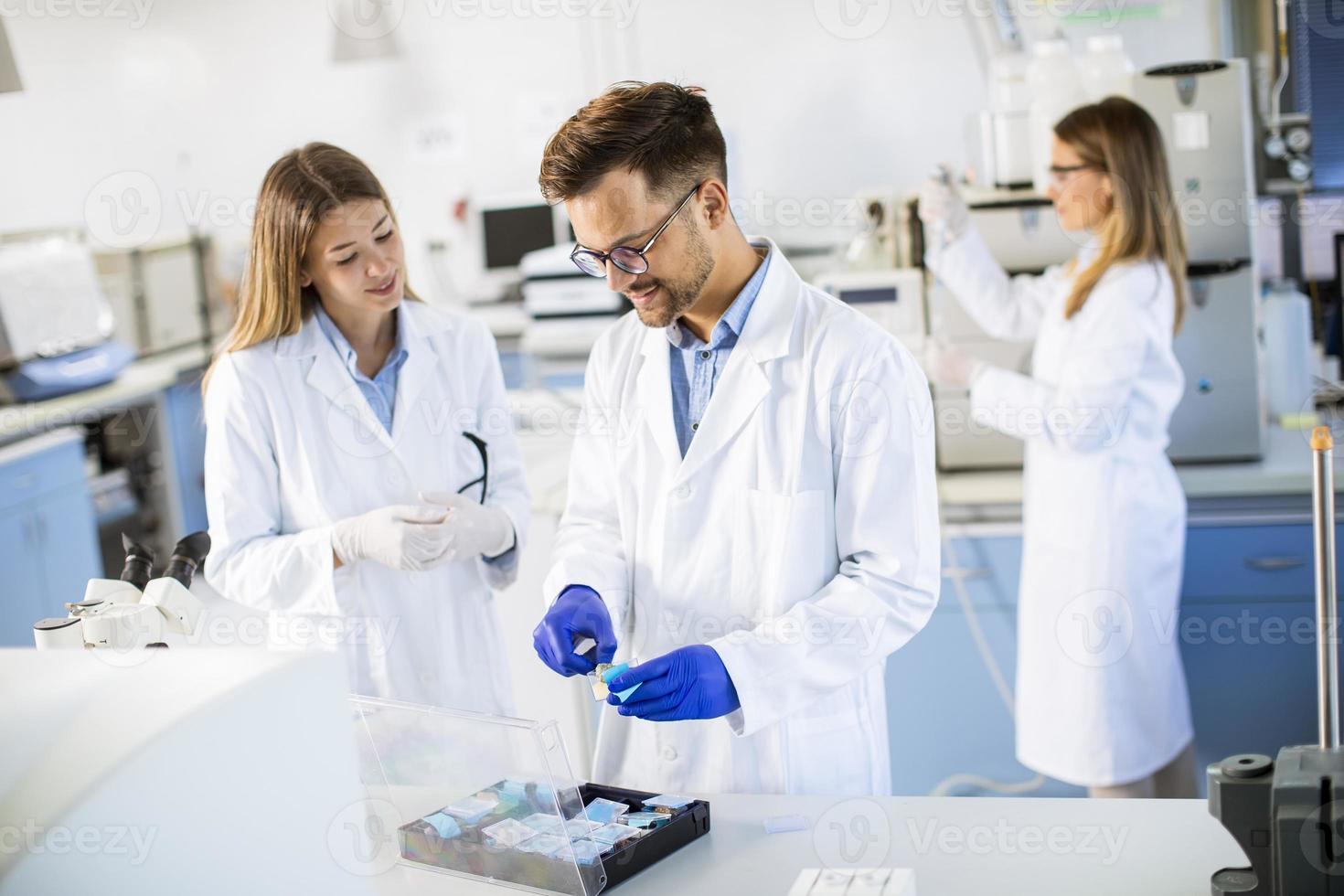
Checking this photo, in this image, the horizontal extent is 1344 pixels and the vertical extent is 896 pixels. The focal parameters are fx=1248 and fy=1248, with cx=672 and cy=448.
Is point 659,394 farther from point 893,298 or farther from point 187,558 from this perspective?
point 893,298

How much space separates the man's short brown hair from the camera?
150cm

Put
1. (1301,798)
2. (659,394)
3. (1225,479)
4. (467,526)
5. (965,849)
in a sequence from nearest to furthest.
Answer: (1301,798) → (965,849) → (659,394) → (467,526) → (1225,479)

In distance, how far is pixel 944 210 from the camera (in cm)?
271

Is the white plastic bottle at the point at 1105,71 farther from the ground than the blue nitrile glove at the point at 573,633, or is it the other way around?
the white plastic bottle at the point at 1105,71

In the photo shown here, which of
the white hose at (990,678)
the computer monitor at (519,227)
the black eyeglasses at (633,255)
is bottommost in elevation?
the white hose at (990,678)

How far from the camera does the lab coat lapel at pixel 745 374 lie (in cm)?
157

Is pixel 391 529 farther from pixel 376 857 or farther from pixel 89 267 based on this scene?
pixel 89 267

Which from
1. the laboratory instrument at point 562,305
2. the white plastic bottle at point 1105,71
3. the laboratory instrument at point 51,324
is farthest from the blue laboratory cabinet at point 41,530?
the white plastic bottle at point 1105,71

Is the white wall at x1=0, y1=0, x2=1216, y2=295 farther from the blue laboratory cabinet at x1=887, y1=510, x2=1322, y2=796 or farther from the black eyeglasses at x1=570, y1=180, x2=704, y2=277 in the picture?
the black eyeglasses at x1=570, y1=180, x2=704, y2=277

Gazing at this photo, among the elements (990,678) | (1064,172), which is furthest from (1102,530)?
→ (1064,172)

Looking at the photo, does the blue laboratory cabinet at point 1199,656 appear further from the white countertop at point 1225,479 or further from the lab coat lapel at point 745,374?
the lab coat lapel at point 745,374

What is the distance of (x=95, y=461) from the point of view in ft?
14.4

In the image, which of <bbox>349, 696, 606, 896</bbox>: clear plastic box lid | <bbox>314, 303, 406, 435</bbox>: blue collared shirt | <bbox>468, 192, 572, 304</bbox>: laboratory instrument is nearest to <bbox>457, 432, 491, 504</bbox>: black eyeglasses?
<bbox>314, 303, 406, 435</bbox>: blue collared shirt

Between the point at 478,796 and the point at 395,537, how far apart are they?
20.5 inches
